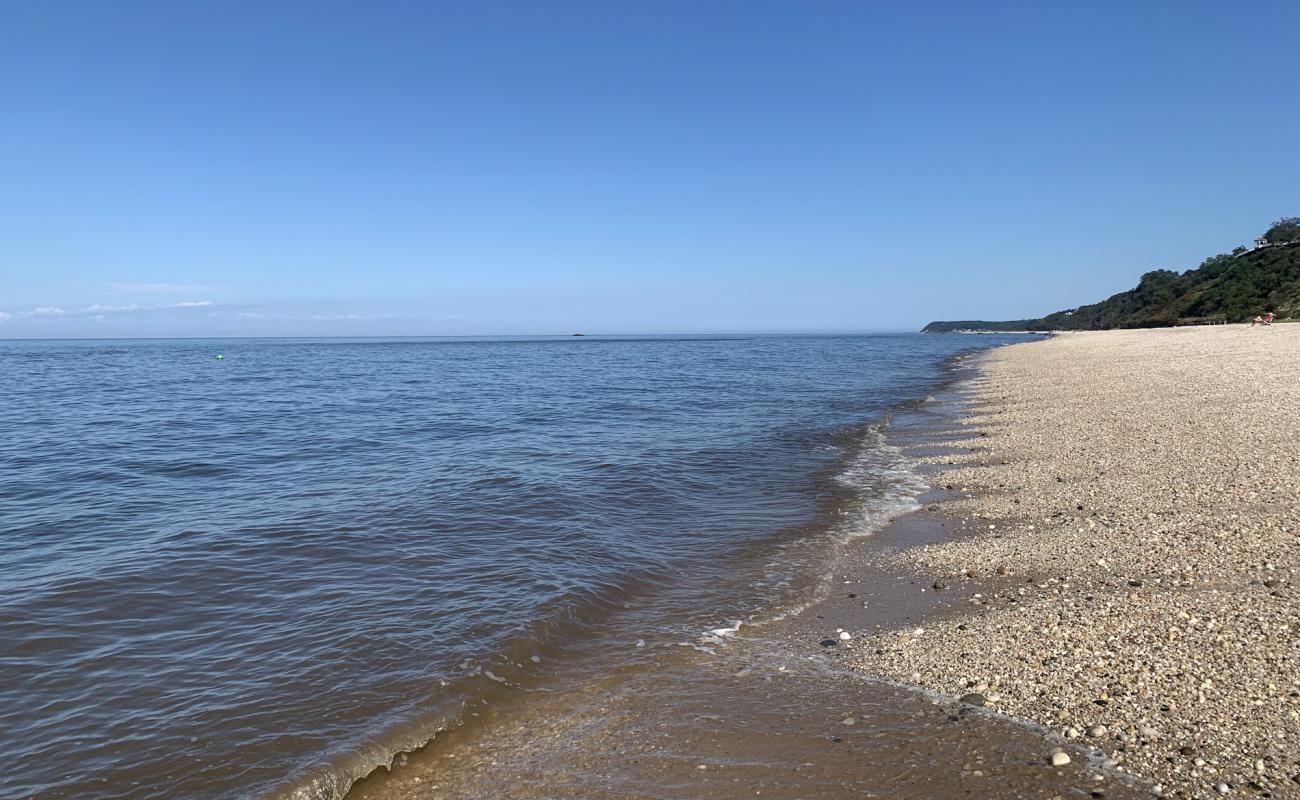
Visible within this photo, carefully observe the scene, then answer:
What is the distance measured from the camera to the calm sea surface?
5227mm

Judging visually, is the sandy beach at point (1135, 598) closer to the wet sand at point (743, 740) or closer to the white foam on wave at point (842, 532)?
the wet sand at point (743, 740)

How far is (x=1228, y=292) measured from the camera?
83.6 meters

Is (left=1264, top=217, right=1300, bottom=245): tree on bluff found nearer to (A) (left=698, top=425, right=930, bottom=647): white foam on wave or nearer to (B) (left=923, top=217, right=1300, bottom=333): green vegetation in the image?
(B) (left=923, top=217, right=1300, bottom=333): green vegetation

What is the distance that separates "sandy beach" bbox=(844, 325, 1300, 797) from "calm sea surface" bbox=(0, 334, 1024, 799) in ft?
5.83

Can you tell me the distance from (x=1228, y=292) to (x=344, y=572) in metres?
108

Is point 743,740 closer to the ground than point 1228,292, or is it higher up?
closer to the ground

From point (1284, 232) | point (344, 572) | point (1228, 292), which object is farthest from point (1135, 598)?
point (1284, 232)

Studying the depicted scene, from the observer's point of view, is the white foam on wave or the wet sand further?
the white foam on wave

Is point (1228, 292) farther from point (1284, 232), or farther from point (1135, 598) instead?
point (1135, 598)

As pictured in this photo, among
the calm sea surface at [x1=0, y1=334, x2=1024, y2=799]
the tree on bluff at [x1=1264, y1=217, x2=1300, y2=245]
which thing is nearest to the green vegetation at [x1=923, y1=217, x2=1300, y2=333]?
the tree on bluff at [x1=1264, y1=217, x2=1300, y2=245]

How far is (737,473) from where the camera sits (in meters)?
14.8

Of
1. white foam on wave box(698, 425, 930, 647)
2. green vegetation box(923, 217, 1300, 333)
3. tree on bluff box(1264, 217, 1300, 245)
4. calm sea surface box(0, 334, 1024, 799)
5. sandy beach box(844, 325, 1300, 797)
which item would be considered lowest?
calm sea surface box(0, 334, 1024, 799)

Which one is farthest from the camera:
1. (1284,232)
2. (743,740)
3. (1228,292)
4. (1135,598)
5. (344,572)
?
(1284,232)

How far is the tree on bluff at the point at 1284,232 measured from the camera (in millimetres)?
108438
